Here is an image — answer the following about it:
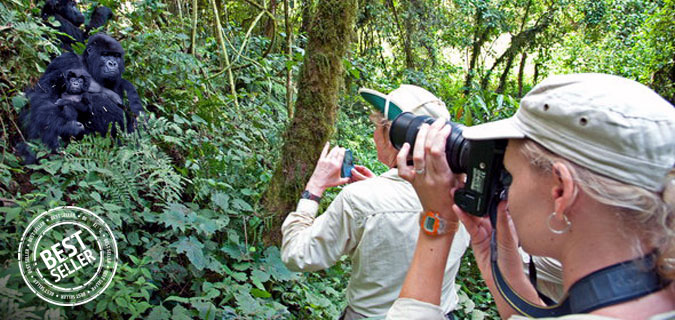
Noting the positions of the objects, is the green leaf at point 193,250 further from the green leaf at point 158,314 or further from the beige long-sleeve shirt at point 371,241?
the beige long-sleeve shirt at point 371,241

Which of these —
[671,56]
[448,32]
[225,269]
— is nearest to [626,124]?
[225,269]

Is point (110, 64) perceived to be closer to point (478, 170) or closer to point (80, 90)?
point (80, 90)

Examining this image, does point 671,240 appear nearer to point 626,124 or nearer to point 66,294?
point 626,124

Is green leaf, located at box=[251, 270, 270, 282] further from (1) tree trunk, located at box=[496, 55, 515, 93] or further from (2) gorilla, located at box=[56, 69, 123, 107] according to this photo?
(1) tree trunk, located at box=[496, 55, 515, 93]

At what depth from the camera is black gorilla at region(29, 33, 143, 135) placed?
125 inches

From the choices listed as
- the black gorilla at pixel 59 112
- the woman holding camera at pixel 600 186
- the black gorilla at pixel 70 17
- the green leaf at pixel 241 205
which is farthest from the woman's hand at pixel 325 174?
the black gorilla at pixel 70 17

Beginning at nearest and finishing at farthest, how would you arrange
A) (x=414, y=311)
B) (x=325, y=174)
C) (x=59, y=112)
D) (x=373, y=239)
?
(x=414, y=311), (x=373, y=239), (x=325, y=174), (x=59, y=112)

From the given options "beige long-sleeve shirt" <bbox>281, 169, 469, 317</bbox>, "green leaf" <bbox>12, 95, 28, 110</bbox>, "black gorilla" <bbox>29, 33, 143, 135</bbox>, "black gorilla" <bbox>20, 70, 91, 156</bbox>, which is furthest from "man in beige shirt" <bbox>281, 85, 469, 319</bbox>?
"green leaf" <bbox>12, 95, 28, 110</bbox>

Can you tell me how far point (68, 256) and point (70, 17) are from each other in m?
2.96

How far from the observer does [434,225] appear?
3.44ft

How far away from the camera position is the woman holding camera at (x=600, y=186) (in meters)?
0.72

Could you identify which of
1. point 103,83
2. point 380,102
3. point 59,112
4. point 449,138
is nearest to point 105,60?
point 103,83

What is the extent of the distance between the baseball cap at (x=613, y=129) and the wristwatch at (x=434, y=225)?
1.07ft

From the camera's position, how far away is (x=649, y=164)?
0.72 meters
